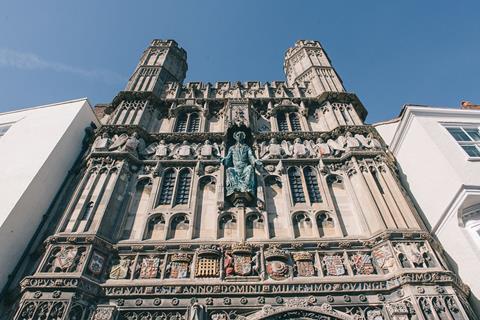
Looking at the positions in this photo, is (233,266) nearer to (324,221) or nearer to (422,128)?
(324,221)

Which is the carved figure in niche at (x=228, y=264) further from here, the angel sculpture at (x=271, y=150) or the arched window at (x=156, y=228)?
the angel sculpture at (x=271, y=150)

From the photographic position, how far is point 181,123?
1953cm

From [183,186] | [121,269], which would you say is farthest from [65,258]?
[183,186]

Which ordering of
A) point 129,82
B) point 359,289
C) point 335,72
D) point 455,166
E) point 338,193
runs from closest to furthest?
point 359,289 < point 455,166 < point 338,193 < point 129,82 < point 335,72

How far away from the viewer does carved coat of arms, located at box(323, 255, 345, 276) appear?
10688 millimetres

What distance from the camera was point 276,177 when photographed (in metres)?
14.8

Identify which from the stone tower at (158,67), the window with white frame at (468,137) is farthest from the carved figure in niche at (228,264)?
the stone tower at (158,67)

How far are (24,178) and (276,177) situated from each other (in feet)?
35.2

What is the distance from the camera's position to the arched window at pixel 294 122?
19016mm

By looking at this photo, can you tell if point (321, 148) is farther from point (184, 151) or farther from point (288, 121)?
point (184, 151)

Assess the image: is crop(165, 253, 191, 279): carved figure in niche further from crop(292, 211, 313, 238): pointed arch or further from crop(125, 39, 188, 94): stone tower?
crop(125, 39, 188, 94): stone tower

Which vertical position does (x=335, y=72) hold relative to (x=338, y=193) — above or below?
above

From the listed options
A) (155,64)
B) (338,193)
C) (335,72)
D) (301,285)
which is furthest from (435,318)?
(155,64)

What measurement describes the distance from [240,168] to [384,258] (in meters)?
6.95
